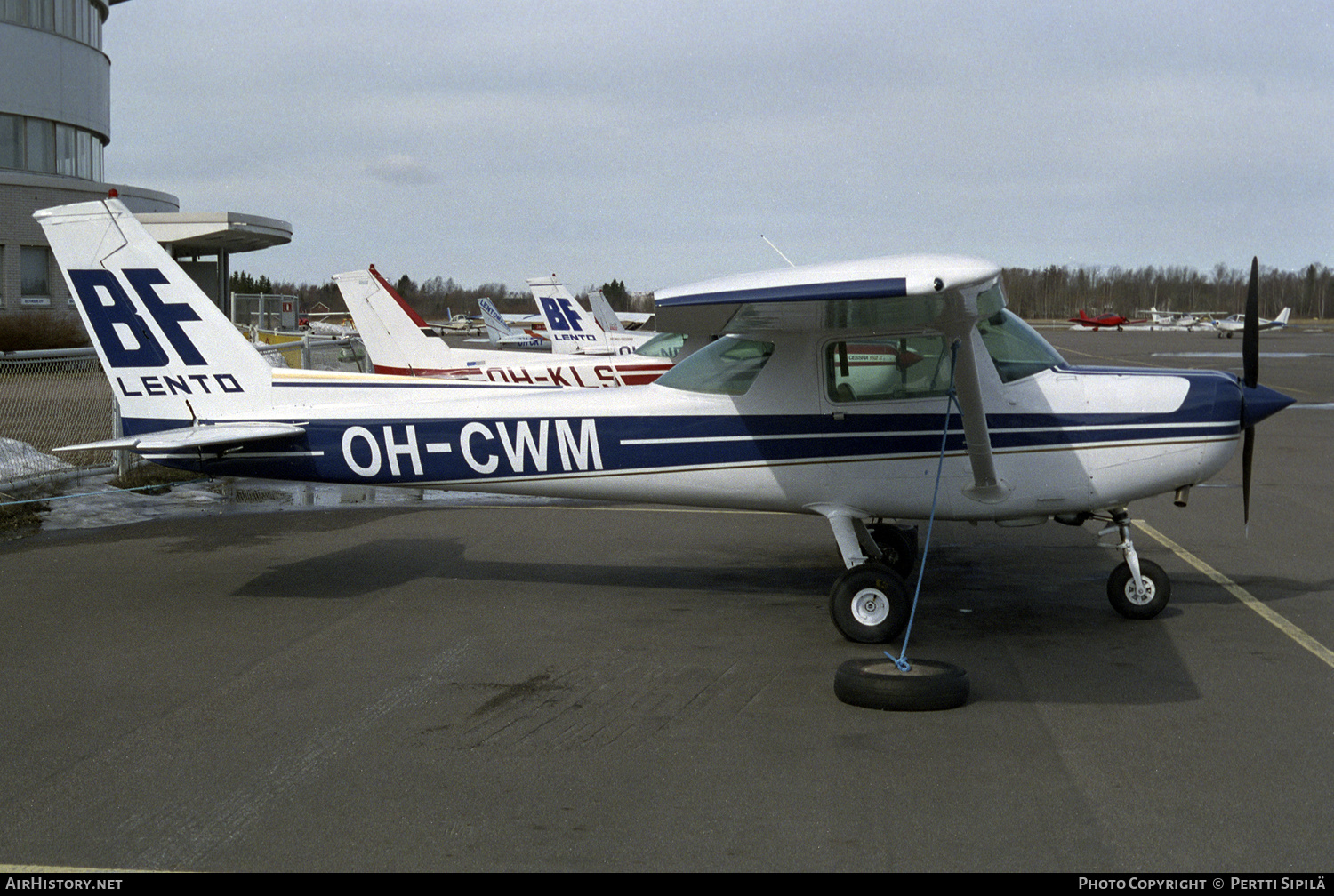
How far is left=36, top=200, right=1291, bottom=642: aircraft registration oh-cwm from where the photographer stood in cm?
718

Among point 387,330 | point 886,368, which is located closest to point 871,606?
point 886,368

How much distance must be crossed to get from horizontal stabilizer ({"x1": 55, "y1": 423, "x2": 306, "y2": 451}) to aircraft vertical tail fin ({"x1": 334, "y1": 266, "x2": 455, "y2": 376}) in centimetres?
1052

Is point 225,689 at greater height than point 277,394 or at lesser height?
lesser

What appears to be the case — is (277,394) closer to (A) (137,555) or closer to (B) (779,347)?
(A) (137,555)

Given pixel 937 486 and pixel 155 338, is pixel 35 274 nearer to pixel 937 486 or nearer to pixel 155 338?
pixel 155 338

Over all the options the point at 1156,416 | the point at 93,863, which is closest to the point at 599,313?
the point at 1156,416

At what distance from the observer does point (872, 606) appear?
680cm

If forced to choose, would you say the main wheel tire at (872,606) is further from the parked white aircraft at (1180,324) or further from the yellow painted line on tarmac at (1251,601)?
the parked white aircraft at (1180,324)

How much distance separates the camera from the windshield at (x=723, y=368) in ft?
24.8

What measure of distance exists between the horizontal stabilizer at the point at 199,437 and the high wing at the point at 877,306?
2785 mm

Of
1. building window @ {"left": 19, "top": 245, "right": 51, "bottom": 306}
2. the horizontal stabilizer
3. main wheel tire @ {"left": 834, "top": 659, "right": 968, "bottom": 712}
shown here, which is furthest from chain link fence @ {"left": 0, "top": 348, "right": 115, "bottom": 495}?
building window @ {"left": 19, "top": 245, "right": 51, "bottom": 306}

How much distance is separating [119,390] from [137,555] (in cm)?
178

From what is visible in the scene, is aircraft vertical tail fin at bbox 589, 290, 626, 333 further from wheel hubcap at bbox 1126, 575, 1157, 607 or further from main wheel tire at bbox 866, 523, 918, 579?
wheel hubcap at bbox 1126, 575, 1157, 607

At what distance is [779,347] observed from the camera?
24.3ft
